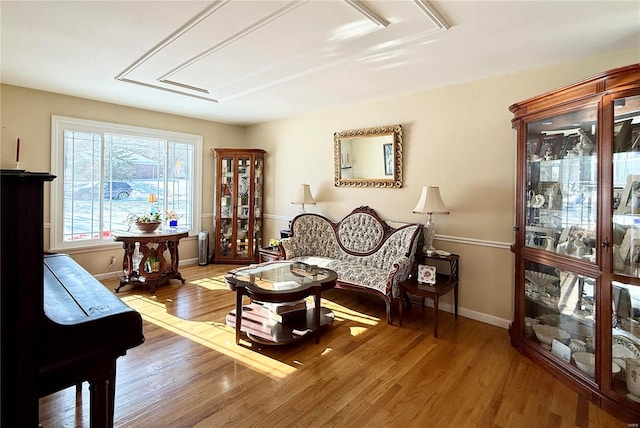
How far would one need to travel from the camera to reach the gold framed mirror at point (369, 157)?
13.5ft

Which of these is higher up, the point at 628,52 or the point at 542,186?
the point at 628,52

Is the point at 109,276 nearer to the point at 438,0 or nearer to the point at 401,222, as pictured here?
the point at 401,222

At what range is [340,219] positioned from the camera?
480cm

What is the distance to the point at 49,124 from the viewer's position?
4.23 meters

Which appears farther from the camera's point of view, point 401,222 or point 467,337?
point 401,222

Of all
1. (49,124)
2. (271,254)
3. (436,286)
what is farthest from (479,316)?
(49,124)


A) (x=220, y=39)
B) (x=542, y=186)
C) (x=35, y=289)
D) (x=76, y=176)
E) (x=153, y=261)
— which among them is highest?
(x=220, y=39)

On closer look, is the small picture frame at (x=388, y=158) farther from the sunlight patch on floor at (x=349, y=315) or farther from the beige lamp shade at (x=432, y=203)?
the sunlight patch on floor at (x=349, y=315)

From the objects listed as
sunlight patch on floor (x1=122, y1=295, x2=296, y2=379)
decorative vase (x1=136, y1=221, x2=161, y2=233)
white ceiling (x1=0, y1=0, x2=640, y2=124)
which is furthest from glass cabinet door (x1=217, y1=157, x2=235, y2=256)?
sunlight patch on floor (x1=122, y1=295, x2=296, y2=379)

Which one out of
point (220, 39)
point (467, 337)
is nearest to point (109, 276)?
point (220, 39)

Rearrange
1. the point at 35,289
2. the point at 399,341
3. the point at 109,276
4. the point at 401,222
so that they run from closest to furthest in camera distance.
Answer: the point at 35,289
the point at 399,341
the point at 401,222
the point at 109,276

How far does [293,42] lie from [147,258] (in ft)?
10.9

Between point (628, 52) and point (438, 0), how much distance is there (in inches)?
74.6

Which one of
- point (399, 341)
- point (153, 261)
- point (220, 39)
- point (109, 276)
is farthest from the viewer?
point (109, 276)
